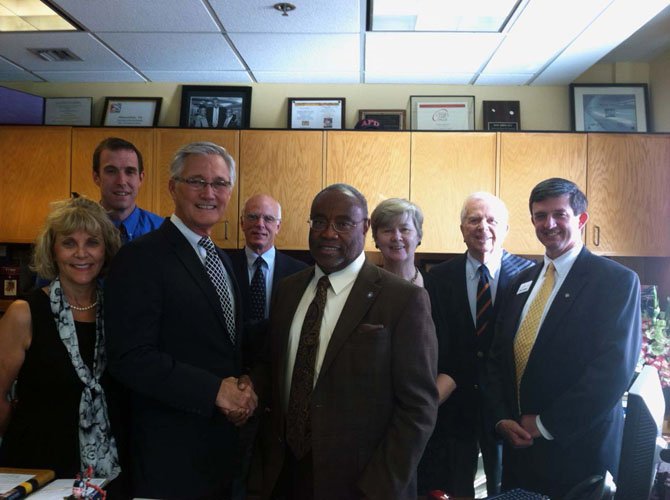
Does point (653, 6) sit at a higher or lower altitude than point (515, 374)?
higher

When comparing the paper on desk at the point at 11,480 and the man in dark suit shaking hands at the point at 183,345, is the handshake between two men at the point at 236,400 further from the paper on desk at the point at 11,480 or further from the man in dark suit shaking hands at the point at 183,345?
the paper on desk at the point at 11,480

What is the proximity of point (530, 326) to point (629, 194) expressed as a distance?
252 centimetres

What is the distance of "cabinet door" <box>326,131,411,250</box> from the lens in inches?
165

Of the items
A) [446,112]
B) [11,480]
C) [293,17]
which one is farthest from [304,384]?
[446,112]

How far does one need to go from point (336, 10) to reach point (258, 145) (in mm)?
1373

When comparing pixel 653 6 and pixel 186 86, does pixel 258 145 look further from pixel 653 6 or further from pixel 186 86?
pixel 653 6

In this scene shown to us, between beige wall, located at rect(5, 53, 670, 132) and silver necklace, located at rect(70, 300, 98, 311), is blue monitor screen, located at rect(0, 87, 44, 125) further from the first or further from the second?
silver necklace, located at rect(70, 300, 98, 311)

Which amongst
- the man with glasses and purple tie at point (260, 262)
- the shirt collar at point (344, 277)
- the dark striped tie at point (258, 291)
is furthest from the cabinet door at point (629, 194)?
the shirt collar at point (344, 277)

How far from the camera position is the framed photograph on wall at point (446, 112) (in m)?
4.50

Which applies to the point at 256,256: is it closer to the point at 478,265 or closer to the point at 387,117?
the point at 478,265

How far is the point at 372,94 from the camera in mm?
4570

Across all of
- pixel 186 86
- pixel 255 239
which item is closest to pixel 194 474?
pixel 255 239

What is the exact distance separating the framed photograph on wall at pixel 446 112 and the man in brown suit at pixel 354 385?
320 cm

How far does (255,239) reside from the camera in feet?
9.58
